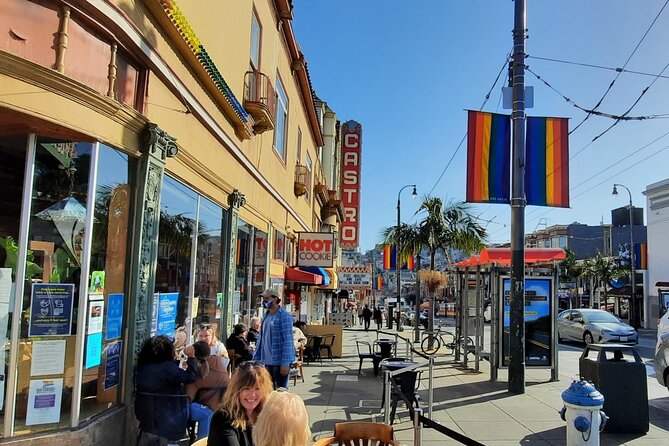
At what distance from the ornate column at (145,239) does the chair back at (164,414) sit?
53cm

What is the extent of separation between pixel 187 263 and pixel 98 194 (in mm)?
2771

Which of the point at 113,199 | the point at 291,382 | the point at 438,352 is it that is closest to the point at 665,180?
the point at 438,352

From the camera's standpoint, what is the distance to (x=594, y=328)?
21094 millimetres

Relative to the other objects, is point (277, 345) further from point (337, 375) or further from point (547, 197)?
point (547, 197)

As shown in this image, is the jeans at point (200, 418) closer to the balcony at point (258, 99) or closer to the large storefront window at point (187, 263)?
the large storefront window at point (187, 263)

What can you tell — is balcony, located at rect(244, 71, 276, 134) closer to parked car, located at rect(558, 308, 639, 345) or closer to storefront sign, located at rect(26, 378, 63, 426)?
storefront sign, located at rect(26, 378, 63, 426)

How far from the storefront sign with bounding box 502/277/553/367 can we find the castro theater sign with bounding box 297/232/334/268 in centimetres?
891

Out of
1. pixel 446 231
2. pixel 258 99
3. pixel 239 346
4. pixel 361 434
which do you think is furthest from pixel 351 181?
pixel 361 434

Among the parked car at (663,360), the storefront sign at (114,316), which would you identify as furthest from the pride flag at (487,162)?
the storefront sign at (114,316)

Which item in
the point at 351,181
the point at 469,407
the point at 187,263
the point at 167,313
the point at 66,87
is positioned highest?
the point at 351,181

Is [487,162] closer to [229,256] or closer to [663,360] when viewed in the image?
[663,360]

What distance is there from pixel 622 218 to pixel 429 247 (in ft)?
169

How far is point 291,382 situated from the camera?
35.4 feet

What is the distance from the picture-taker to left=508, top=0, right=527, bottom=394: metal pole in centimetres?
995
